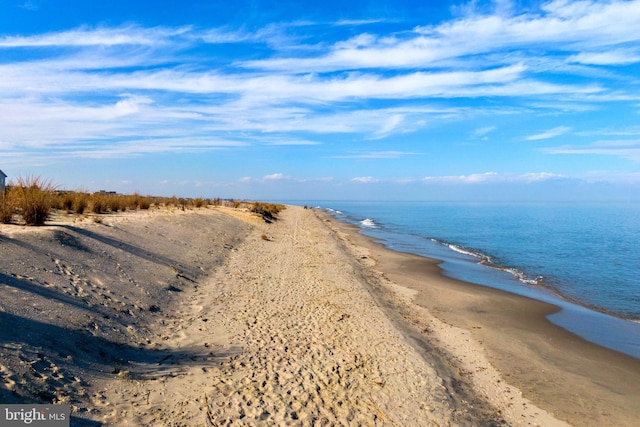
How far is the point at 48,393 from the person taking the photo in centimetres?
414

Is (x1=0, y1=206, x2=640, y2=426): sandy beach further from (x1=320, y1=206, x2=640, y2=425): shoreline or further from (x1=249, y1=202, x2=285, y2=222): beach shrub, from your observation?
(x1=249, y1=202, x2=285, y2=222): beach shrub

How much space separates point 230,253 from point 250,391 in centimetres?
1125

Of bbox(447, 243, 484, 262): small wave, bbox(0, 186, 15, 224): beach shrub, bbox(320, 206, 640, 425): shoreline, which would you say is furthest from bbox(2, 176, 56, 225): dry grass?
bbox(447, 243, 484, 262): small wave

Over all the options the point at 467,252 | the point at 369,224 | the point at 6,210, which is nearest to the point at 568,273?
the point at 467,252

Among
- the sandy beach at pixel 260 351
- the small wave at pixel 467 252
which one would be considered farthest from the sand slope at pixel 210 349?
the small wave at pixel 467 252

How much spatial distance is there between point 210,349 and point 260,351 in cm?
81

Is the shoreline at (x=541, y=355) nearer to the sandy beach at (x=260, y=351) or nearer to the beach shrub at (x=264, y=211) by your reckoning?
the sandy beach at (x=260, y=351)

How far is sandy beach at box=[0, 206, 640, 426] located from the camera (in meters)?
4.75

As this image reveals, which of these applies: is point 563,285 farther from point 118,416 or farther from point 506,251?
point 118,416

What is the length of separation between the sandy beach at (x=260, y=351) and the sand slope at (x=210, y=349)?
3 centimetres

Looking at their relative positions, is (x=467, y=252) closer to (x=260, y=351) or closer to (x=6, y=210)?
(x=260, y=351)

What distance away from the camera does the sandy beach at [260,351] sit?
15.6 feet

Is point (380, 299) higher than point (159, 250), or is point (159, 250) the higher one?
point (159, 250)

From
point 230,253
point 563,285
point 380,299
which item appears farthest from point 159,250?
point 563,285
